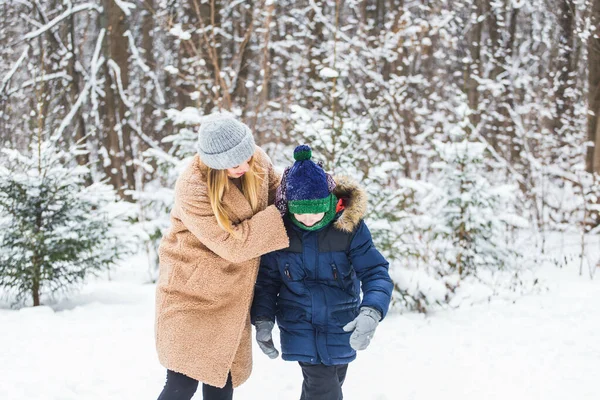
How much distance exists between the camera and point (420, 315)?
5203mm

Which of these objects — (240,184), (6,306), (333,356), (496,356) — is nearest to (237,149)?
(240,184)

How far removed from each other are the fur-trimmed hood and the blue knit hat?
0.32 feet

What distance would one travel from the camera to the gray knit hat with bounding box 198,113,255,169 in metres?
2.24

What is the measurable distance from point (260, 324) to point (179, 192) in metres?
0.70

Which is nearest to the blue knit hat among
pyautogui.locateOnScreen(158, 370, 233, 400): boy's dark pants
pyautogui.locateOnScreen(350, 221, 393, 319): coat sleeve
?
pyautogui.locateOnScreen(350, 221, 393, 319): coat sleeve

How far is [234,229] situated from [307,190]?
34cm

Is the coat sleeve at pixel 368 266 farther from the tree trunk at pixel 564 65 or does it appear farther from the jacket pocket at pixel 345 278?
the tree trunk at pixel 564 65

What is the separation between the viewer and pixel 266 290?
100.0 inches

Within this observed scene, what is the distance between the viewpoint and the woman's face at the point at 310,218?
232 cm

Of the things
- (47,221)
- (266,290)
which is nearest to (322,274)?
(266,290)

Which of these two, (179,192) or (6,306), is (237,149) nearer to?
(179,192)

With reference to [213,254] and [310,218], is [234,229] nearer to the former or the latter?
[213,254]

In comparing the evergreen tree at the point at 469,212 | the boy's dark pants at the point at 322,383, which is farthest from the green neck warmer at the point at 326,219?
the evergreen tree at the point at 469,212

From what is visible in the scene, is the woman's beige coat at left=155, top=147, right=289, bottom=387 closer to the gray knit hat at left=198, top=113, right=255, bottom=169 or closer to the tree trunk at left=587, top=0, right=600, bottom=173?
the gray knit hat at left=198, top=113, right=255, bottom=169
